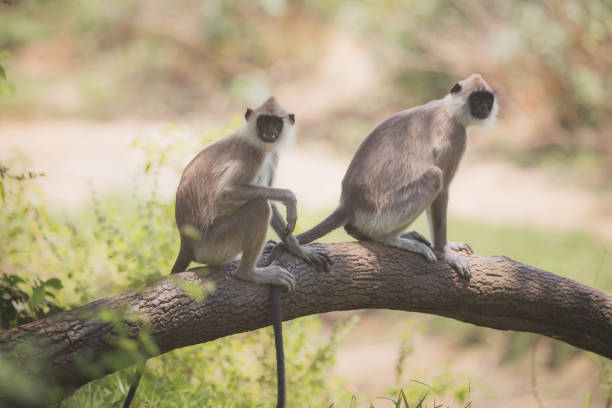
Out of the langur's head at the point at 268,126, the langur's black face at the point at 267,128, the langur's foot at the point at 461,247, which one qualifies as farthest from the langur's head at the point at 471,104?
the langur's black face at the point at 267,128

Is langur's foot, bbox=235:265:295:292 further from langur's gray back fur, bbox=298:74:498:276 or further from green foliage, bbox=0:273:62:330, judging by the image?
green foliage, bbox=0:273:62:330

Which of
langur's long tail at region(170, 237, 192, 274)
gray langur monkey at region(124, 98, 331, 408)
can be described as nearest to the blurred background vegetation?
langur's long tail at region(170, 237, 192, 274)

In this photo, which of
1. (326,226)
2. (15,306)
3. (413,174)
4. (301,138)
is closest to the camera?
(15,306)

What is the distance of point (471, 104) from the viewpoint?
15.1ft

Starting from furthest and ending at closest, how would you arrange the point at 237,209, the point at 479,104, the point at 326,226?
1. the point at 479,104
2. the point at 326,226
3. the point at 237,209

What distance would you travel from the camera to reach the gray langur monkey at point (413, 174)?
4285mm

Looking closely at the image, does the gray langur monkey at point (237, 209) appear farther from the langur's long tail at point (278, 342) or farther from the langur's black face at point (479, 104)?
the langur's black face at point (479, 104)

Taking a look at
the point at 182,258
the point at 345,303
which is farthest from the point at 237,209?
the point at 345,303

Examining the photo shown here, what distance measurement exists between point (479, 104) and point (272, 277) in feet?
7.05

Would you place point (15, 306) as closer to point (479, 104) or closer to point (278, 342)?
point (278, 342)

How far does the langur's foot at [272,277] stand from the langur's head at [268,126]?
2.60 feet

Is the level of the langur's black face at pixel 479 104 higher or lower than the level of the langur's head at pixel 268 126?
higher

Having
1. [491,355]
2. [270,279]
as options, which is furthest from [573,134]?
[270,279]

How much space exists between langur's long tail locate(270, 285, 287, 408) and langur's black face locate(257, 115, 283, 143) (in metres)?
0.93
